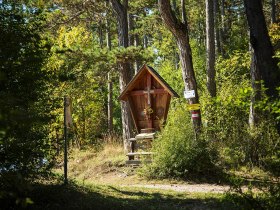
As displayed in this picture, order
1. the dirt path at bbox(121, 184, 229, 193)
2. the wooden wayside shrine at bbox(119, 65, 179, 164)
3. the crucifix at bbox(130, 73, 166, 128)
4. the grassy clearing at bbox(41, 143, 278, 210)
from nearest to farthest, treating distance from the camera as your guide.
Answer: the grassy clearing at bbox(41, 143, 278, 210)
the dirt path at bbox(121, 184, 229, 193)
the wooden wayside shrine at bbox(119, 65, 179, 164)
the crucifix at bbox(130, 73, 166, 128)

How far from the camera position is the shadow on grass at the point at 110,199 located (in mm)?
8070

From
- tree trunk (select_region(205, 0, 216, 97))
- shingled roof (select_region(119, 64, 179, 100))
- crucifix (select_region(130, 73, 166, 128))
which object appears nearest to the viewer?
shingled roof (select_region(119, 64, 179, 100))

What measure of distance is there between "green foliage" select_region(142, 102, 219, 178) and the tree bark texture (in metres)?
3.21

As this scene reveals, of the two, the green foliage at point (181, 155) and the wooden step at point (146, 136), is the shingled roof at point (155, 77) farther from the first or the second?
the green foliage at point (181, 155)

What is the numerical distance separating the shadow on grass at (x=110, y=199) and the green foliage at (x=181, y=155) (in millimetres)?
2348

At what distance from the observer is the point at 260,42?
10.8 m

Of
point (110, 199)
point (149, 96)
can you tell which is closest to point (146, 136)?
point (149, 96)

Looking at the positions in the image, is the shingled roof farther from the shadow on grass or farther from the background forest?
the shadow on grass

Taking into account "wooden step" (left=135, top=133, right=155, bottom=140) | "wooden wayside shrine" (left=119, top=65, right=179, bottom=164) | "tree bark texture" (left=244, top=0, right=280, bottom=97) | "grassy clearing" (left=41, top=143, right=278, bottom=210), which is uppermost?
"tree bark texture" (left=244, top=0, right=280, bottom=97)

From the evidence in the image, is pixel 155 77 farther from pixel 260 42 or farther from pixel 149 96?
pixel 260 42

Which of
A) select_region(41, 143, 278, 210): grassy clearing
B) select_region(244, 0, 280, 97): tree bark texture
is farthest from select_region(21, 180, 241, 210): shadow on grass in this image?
select_region(244, 0, 280, 97): tree bark texture

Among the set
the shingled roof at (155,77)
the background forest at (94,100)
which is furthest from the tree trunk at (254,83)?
the shingled roof at (155,77)

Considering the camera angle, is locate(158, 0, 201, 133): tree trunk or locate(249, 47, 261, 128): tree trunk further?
locate(158, 0, 201, 133): tree trunk

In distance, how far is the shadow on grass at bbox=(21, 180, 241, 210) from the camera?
8070 mm
